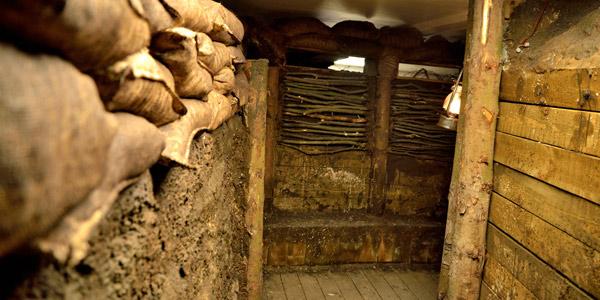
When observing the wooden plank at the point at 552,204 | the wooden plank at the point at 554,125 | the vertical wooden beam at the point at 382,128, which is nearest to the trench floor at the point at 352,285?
the vertical wooden beam at the point at 382,128

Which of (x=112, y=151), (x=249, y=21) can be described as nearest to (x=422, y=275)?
(x=249, y=21)

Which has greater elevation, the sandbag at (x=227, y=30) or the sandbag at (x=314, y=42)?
the sandbag at (x=314, y=42)

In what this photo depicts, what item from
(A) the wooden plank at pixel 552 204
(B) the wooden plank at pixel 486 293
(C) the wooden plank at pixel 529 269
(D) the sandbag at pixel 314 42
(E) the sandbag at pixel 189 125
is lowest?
(B) the wooden plank at pixel 486 293

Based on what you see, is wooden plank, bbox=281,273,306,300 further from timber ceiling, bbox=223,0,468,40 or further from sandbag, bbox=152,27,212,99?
sandbag, bbox=152,27,212,99

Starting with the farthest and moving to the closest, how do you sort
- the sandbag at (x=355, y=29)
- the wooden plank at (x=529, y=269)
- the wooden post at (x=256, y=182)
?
the sandbag at (x=355, y=29) → the wooden post at (x=256, y=182) → the wooden plank at (x=529, y=269)

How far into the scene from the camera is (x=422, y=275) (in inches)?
192

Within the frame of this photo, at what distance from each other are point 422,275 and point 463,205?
257 centimetres

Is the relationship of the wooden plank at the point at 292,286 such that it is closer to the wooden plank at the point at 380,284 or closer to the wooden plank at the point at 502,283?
the wooden plank at the point at 380,284

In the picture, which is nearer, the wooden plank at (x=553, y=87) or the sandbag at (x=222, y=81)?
the wooden plank at (x=553, y=87)

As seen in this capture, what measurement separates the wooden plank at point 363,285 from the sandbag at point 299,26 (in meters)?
2.83

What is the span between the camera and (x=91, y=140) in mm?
694

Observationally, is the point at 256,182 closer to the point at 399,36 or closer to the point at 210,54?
the point at 210,54

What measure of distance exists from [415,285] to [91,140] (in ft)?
14.8

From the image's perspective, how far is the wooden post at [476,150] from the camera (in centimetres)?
249
